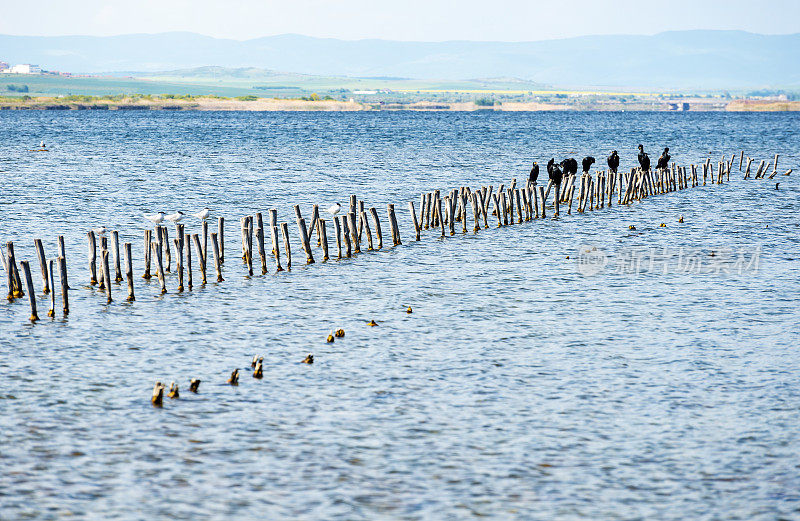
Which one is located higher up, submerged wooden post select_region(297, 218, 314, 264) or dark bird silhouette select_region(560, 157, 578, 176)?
dark bird silhouette select_region(560, 157, 578, 176)

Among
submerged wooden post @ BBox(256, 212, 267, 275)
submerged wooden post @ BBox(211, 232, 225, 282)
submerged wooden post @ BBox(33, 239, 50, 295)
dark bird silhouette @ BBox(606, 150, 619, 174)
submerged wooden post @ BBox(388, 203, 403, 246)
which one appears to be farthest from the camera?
dark bird silhouette @ BBox(606, 150, 619, 174)

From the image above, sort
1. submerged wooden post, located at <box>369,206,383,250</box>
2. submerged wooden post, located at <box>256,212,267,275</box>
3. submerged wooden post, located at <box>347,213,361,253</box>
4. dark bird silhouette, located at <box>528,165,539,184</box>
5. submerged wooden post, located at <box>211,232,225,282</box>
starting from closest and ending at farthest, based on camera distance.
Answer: submerged wooden post, located at <box>211,232,225,282</box> → submerged wooden post, located at <box>256,212,267,275</box> → submerged wooden post, located at <box>347,213,361,253</box> → submerged wooden post, located at <box>369,206,383,250</box> → dark bird silhouette, located at <box>528,165,539,184</box>

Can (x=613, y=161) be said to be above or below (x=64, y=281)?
above

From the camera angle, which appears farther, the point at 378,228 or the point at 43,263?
the point at 378,228

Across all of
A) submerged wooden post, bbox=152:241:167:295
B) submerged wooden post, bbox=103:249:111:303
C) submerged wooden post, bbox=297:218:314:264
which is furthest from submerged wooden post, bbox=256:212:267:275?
submerged wooden post, bbox=103:249:111:303

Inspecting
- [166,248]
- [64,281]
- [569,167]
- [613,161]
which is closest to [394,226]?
[166,248]

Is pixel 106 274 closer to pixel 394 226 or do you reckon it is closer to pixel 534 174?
pixel 394 226

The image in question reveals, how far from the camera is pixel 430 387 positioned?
51.8 feet

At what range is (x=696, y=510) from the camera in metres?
11.4

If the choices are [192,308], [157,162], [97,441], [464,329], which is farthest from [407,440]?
[157,162]

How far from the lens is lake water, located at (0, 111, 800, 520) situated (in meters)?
11.8

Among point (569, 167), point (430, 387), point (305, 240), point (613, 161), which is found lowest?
point (430, 387)

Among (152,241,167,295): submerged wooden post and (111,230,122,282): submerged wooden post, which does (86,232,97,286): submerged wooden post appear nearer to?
(111,230,122,282): submerged wooden post

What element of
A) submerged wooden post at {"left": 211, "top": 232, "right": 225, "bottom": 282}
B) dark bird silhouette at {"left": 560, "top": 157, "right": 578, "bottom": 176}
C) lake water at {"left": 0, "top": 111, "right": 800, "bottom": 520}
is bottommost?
lake water at {"left": 0, "top": 111, "right": 800, "bottom": 520}
